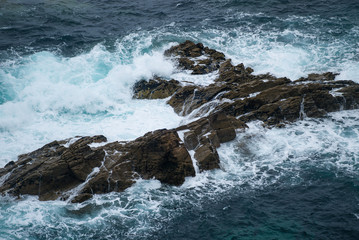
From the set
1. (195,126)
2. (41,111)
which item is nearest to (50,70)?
(41,111)

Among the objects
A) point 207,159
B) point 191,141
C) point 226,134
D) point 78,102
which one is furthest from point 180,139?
point 78,102

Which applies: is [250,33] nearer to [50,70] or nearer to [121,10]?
[121,10]

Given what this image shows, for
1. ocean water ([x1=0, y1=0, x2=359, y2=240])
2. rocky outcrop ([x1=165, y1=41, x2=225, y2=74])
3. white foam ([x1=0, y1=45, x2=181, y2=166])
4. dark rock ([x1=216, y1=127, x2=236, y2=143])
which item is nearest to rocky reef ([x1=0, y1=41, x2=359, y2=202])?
dark rock ([x1=216, y1=127, x2=236, y2=143])

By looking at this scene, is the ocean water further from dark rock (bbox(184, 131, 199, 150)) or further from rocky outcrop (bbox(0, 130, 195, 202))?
dark rock (bbox(184, 131, 199, 150))

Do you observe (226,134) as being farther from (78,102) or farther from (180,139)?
(78,102)

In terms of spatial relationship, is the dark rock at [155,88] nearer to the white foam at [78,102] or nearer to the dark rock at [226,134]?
the white foam at [78,102]

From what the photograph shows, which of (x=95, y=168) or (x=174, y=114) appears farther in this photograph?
(x=174, y=114)
